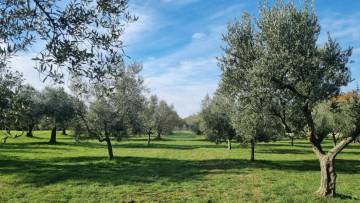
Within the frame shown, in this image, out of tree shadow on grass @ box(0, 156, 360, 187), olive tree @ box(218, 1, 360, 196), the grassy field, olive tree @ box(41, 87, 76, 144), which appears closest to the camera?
olive tree @ box(218, 1, 360, 196)

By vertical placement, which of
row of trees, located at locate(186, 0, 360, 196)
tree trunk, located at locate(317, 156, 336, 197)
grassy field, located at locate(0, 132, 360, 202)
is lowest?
grassy field, located at locate(0, 132, 360, 202)

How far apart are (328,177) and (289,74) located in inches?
227

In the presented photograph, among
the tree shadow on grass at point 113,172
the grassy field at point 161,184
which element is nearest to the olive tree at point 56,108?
the tree shadow on grass at point 113,172

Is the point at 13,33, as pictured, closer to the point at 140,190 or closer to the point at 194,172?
the point at 140,190

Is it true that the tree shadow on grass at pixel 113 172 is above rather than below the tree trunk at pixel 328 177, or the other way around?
below

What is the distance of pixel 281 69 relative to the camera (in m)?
20.0

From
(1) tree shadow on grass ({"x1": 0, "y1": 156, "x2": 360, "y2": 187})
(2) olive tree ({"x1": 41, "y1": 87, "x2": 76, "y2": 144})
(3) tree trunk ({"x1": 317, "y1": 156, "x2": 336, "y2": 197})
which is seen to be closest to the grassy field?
(1) tree shadow on grass ({"x1": 0, "y1": 156, "x2": 360, "y2": 187})

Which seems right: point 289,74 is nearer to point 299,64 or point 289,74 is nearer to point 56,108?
point 299,64

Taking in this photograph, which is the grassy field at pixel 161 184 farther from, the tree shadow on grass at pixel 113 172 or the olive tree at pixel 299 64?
the olive tree at pixel 299 64

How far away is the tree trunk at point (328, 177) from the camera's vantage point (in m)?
21.2

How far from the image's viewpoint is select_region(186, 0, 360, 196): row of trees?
65.3ft

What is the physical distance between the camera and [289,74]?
20266mm

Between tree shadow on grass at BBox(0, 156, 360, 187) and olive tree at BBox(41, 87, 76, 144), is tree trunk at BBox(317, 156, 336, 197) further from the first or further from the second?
olive tree at BBox(41, 87, 76, 144)

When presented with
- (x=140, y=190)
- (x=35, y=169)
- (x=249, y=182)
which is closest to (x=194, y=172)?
(x=249, y=182)
